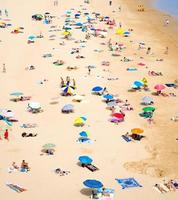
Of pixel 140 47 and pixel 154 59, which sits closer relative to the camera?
pixel 154 59

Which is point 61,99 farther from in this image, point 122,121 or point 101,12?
point 101,12

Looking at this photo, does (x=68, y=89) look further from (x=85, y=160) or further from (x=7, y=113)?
(x=85, y=160)

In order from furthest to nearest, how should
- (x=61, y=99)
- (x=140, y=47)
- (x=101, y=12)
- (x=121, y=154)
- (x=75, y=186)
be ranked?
(x=101, y=12) < (x=140, y=47) < (x=61, y=99) < (x=121, y=154) < (x=75, y=186)

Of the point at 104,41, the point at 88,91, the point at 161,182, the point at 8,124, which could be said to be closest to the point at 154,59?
the point at 104,41

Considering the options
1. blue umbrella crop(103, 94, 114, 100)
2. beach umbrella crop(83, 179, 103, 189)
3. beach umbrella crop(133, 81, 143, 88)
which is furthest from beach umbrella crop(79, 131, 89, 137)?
beach umbrella crop(133, 81, 143, 88)

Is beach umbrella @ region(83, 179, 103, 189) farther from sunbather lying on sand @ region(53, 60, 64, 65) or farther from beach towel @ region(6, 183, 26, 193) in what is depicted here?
sunbather lying on sand @ region(53, 60, 64, 65)

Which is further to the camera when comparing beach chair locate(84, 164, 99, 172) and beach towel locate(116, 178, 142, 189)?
beach chair locate(84, 164, 99, 172)
